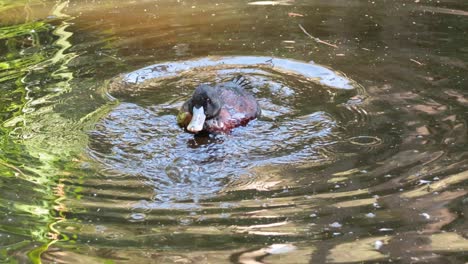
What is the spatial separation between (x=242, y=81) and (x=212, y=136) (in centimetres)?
100

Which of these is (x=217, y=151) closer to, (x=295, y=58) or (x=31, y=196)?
(x=31, y=196)

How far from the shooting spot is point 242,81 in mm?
6254

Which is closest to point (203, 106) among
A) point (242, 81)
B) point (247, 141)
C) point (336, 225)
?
point (247, 141)

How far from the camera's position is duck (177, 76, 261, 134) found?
539cm

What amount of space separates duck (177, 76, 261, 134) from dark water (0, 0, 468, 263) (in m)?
0.13

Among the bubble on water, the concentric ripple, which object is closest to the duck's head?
the concentric ripple

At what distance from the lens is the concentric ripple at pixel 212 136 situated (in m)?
4.67

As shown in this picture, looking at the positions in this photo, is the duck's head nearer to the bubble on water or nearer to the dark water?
the dark water

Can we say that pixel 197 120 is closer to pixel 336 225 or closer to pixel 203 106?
pixel 203 106

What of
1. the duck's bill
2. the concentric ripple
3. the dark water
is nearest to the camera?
the dark water

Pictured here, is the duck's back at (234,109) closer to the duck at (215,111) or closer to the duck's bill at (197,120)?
the duck at (215,111)

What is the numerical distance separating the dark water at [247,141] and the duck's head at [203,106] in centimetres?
16

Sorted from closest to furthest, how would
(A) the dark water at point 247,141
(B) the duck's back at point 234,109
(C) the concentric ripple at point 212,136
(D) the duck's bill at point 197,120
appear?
(A) the dark water at point 247,141
(C) the concentric ripple at point 212,136
(D) the duck's bill at point 197,120
(B) the duck's back at point 234,109

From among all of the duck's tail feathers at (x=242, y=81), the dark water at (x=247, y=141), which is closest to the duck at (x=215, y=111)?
the dark water at (x=247, y=141)
